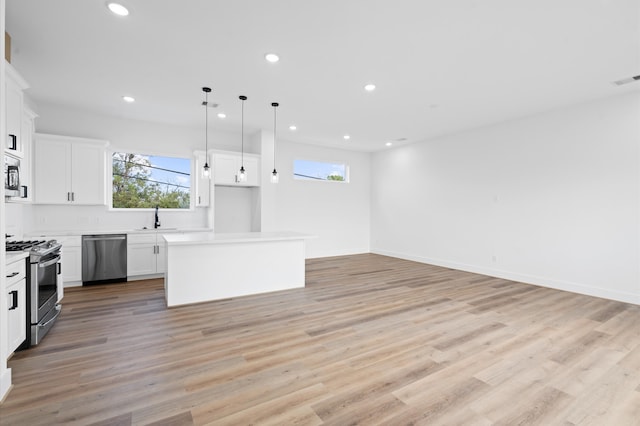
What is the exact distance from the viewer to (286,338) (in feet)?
9.80

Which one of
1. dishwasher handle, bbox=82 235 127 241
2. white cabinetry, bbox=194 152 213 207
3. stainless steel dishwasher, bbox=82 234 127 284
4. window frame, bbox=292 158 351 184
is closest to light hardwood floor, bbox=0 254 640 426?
stainless steel dishwasher, bbox=82 234 127 284

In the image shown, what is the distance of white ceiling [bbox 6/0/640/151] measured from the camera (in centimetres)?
257

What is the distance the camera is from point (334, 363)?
2506mm

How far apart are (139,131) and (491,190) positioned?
23.1ft

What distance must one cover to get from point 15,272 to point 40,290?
0.45m

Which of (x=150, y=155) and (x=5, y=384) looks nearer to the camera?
(x=5, y=384)

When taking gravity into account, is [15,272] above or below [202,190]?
below

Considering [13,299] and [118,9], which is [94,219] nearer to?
[13,299]

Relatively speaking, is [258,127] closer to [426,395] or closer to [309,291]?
[309,291]

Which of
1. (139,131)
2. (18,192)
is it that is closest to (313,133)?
(139,131)

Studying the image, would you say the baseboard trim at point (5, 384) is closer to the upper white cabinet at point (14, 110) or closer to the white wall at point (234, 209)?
the upper white cabinet at point (14, 110)

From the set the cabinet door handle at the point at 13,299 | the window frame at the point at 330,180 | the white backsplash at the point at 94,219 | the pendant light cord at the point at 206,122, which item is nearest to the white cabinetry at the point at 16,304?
the cabinet door handle at the point at 13,299

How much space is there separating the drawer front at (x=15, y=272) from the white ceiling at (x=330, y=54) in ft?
7.25

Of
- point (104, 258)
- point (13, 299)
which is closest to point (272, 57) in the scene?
point (13, 299)
